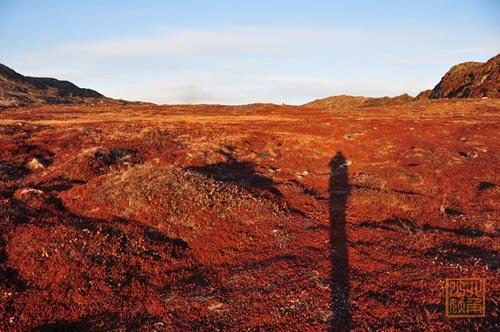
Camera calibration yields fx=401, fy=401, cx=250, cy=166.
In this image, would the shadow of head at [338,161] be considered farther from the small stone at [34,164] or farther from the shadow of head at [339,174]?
the small stone at [34,164]

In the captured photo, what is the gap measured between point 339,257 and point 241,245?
4.11 metres

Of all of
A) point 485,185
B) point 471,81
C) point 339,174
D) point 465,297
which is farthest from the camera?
point 471,81

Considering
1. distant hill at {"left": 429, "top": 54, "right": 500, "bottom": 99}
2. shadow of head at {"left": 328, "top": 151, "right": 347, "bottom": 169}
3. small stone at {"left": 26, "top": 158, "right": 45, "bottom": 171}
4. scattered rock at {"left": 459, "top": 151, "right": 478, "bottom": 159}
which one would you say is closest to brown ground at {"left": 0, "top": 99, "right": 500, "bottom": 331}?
small stone at {"left": 26, "top": 158, "right": 45, "bottom": 171}

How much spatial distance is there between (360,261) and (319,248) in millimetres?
1976

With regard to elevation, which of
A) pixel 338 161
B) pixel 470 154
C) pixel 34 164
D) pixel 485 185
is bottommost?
pixel 485 185

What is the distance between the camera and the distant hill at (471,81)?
11669cm

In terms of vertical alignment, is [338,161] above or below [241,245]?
above

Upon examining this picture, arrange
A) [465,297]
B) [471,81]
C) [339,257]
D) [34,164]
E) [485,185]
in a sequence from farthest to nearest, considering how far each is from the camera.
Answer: [471,81] → [34,164] → [485,185] → [339,257] → [465,297]

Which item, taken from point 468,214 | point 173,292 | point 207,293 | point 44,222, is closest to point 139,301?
point 173,292

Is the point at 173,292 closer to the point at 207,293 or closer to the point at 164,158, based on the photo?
the point at 207,293

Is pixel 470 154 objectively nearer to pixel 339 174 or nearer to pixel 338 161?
pixel 338 161

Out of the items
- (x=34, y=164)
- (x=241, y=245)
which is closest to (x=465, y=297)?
(x=241, y=245)

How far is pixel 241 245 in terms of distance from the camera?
1719 centimetres

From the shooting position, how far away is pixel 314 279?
1427cm
